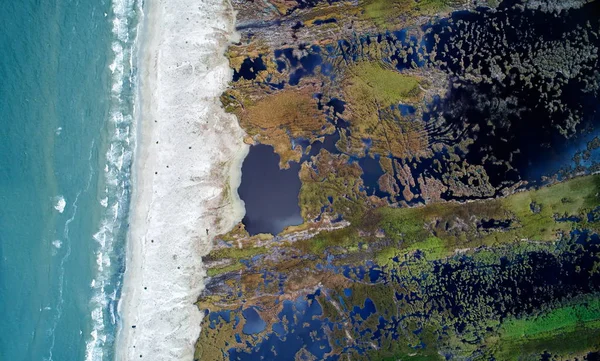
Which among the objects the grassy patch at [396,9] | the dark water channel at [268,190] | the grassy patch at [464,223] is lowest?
the grassy patch at [464,223]

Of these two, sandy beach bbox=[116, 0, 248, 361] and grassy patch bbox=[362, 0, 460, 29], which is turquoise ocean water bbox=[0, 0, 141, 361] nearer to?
sandy beach bbox=[116, 0, 248, 361]

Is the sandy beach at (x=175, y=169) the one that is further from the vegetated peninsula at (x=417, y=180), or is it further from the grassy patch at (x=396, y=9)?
the grassy patch at (x=396, y=9)

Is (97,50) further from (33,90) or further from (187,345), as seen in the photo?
(187,345)

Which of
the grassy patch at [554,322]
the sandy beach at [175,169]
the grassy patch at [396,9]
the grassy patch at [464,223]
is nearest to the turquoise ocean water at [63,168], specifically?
the sandy beach at [175,169]

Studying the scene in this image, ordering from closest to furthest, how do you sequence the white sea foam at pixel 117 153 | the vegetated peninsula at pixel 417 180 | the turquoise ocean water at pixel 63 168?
the turquoise ocean water at pixel 63 168 → the white sea foam at pixel 117 153 → the vegetated peninsula at pixel 417 180

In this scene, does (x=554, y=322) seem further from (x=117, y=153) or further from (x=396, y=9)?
(x=117, y=153)

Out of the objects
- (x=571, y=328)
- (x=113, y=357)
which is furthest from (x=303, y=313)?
(x=571, y=328)

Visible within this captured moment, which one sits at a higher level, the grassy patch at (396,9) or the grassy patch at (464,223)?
the grassy patch at (396,9)
